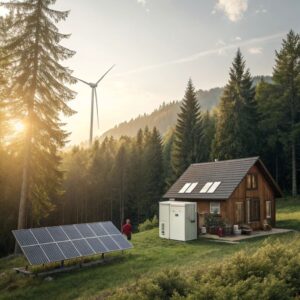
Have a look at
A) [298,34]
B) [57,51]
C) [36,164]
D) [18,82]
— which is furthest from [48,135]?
[298,34]

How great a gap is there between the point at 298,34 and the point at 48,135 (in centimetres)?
3749

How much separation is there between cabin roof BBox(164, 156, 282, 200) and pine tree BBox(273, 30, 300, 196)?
51.9 ft

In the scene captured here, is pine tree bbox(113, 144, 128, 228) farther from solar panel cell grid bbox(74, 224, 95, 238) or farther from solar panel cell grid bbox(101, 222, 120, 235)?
solar panel cell grid bbox(74, 224, 95, 238)

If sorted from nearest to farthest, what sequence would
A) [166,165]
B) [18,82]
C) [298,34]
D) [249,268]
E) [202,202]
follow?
1. [249,268]
2. [18,82]
3. [202,202]
4. [298,34]
5. [166,165]

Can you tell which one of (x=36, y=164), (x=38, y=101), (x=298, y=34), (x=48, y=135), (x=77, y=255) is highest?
(x=298, y=34)

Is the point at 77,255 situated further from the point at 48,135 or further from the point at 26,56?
the point at 26,56

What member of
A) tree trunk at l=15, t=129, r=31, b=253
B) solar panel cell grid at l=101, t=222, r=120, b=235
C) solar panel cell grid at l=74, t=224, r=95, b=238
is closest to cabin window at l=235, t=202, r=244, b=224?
solar panel cell grid at l=101, t=222, r=120, b=235

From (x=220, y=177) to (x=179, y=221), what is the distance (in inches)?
246

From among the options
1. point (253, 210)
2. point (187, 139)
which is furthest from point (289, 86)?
point (253, 210)

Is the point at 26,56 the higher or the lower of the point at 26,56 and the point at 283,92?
the lower

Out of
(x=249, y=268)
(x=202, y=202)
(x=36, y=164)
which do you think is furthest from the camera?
(x=202, y=202)

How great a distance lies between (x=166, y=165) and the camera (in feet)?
234

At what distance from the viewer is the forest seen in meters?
23.7

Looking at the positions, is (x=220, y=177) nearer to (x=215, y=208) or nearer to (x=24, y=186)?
(x=215, y=208)
